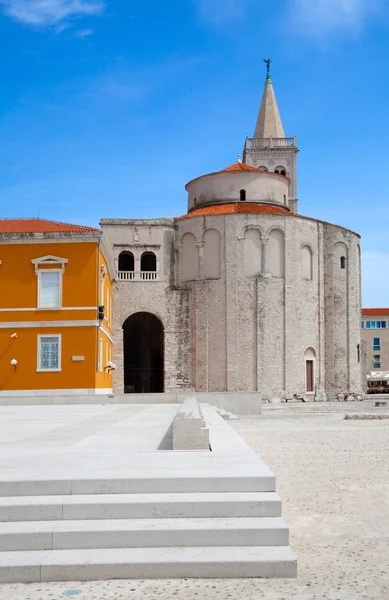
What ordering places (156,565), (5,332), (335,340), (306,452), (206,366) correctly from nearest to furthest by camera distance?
(156,565), (306,452), (5,332), (206,366), (335,340)

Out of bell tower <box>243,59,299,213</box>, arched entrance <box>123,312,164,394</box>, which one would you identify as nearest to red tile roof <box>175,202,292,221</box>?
arched entrance <box>123,312,164,394</box>

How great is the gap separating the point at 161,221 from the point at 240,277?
20.0 feet

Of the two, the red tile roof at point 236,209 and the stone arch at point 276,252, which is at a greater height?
the red tile roof at point 236,209

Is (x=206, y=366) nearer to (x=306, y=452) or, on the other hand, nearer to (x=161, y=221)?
(x=161, y=221)

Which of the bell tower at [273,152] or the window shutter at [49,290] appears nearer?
the window shutter at [49,290]

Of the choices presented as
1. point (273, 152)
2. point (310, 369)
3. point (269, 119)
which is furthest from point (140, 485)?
point (269, 119)

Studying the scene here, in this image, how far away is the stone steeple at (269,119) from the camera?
201 feet

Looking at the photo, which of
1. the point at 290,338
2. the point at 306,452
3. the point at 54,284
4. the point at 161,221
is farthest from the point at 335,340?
the point at 306,452

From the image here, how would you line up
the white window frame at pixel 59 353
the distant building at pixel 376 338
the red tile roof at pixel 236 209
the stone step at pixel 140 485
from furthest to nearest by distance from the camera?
1. the distant building at pixel 376 338
2. the red tile roof at pixel 236 209
3. the white window frame at pixel 59 353
4. the stone step at pixel 140 485

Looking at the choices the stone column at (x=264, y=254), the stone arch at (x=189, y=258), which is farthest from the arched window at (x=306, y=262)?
the stone arch at (x=189, y=258)

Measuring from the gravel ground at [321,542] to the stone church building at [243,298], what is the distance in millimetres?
30026

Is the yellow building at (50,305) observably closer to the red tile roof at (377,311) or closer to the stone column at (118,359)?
the stone column at (118,359)

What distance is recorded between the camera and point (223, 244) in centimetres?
4197

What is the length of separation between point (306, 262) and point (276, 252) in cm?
259
